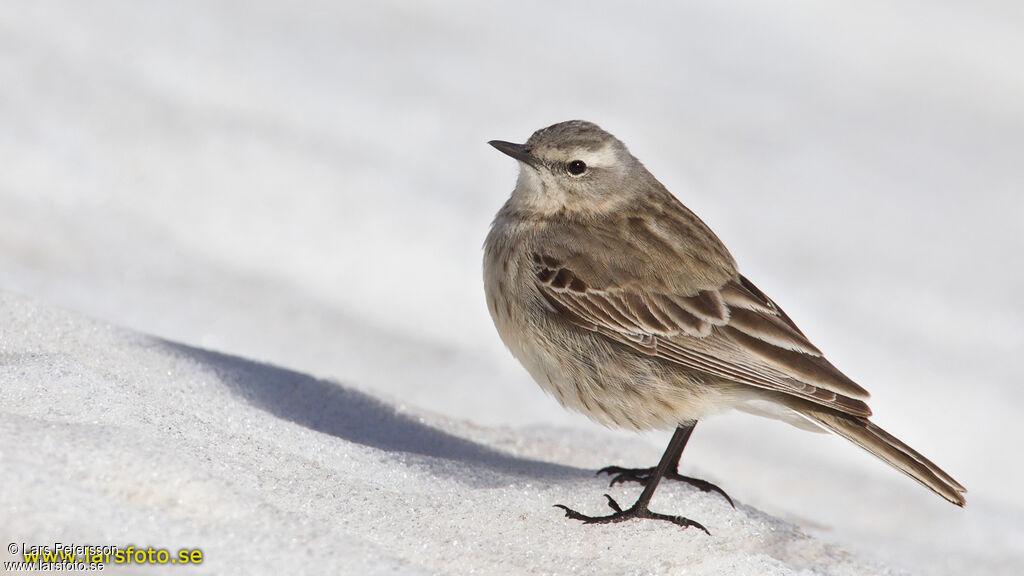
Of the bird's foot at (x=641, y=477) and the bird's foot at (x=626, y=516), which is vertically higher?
the bird's foot at (x=641, y=477)

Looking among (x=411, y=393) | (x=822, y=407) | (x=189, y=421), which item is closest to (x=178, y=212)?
(x=411, y=393)

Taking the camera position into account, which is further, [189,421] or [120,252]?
[120,252]

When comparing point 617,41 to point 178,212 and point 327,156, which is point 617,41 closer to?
point 327,156

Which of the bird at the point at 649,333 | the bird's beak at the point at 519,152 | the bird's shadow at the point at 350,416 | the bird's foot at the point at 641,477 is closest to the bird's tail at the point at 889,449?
the bird at the point at 649,333

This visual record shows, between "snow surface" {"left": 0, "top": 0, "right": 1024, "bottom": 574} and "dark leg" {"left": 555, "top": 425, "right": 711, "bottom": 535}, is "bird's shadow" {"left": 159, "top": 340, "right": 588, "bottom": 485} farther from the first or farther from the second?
"dark leg" {"left": 555, "top": 425, "right": 711, "bottom": 535}

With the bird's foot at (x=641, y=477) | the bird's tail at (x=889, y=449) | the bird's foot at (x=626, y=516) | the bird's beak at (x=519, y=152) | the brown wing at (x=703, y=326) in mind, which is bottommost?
the bird's foot at (x=626, y=516)

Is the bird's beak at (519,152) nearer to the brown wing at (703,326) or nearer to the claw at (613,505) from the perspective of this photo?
the brown wing at (703,326)
